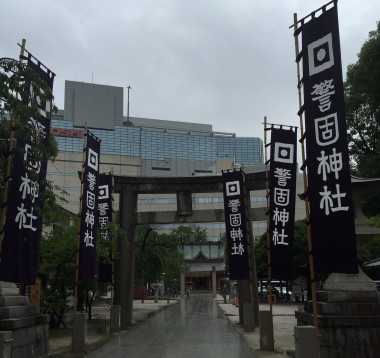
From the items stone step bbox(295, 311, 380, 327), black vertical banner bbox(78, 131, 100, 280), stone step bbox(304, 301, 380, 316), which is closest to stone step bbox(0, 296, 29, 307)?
black vertical banner bbox(78, 131, 100, 280)

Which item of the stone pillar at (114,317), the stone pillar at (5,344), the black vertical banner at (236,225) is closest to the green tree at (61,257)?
the stone pillar at (114,317)

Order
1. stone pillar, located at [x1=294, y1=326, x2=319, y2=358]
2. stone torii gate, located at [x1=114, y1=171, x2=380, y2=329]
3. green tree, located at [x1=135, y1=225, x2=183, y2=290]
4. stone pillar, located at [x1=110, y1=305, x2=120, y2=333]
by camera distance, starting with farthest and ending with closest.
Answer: green tree, located at [x1=135, y1=225, x2=183, y2=290] < stone torii gate, located at [x1=114, y1=171, x2=380, y2=329] < stone pillar, located at [x1=110, y1=305, x2=120, y2=333] < stone pillar, located at [x1=294, y1=326, x2=319, y2=358]

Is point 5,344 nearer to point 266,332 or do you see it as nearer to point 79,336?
point 79,336

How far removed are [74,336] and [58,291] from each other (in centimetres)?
586

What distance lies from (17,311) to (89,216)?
4626 millimetres

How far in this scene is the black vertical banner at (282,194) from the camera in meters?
13.4

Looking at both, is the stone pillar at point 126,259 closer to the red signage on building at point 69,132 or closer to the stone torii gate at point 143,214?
the stone torii gate at point 143,214

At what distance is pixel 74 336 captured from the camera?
1306 centimetres

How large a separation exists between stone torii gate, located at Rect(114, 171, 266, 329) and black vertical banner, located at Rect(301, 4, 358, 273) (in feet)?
34.6

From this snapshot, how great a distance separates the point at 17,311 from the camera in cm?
995

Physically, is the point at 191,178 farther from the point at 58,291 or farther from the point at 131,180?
the point at 58,291

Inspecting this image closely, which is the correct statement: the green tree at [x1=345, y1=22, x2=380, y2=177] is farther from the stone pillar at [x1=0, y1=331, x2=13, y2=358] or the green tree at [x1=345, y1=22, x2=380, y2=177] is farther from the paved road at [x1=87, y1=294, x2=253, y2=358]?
the stone pillar at [x1=0, y1=331, x2=13, y2=358]

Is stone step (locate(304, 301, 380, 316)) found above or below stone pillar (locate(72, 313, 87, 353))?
above

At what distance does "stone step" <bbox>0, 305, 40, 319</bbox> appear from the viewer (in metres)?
9.45
